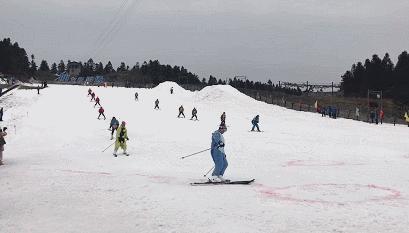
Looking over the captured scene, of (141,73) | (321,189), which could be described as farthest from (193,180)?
(141,73)

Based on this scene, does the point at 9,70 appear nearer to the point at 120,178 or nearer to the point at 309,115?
the point at 309,115

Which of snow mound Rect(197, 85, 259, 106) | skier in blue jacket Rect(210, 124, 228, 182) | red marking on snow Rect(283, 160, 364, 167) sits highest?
snow mound Rect(197, 85, 259, 106)

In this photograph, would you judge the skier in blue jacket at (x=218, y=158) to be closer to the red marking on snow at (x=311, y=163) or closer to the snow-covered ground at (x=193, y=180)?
the snow-covered ground at (x=193, y=180)

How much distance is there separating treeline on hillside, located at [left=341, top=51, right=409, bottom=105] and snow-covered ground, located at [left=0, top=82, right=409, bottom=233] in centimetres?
6158

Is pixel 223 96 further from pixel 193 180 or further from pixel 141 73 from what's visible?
pixel 141 73

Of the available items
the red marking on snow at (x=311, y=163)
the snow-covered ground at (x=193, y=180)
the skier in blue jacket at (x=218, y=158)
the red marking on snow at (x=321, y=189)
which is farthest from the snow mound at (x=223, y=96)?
the red marking on snow at (x=321, y=189)

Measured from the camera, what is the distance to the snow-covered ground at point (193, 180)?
9859 mm

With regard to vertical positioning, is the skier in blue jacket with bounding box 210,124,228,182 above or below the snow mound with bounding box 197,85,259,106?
below

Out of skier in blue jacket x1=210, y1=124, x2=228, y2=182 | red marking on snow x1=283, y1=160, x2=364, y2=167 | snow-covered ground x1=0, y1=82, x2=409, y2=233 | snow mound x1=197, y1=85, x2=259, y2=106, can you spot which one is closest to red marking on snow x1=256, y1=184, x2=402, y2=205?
snow-covered ground x1=0, y1=82, x2=409, y2=233

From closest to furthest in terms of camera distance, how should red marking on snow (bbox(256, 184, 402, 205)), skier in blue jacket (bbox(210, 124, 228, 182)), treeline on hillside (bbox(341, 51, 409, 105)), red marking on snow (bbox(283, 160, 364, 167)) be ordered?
1. red marking on snow (bbox(256, 184, 402, 205))
2. skier in blue jacket (bbox(210, 124, 228, 182))
3. red marking on snow (bbox(283, 160, 364, 167))
4. treeline on hillside (bbox(341, 51, 409, 105))

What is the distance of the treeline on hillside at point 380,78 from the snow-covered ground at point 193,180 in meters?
61.6

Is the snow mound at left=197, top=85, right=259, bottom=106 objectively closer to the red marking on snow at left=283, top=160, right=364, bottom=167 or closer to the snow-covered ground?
the snow-covered ground

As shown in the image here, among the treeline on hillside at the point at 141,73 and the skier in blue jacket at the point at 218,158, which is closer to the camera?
the skier in blue jacket at the point at 218,158

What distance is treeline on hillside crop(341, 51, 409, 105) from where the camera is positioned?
9431cm
